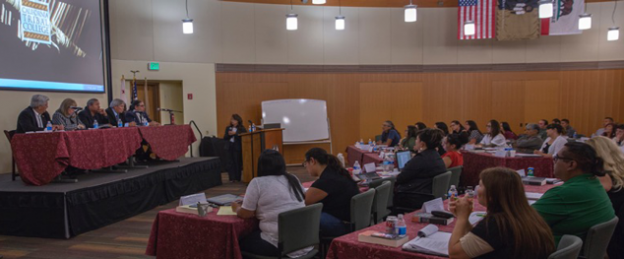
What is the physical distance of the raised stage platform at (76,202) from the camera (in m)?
5.12

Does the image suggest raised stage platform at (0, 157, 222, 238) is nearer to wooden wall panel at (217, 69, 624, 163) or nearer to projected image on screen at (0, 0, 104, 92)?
projected image on screen at (0, 0, 104, 92)

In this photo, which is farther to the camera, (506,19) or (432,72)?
(432,72)

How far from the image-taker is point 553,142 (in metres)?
6.83

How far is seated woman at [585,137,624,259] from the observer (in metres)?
2.94

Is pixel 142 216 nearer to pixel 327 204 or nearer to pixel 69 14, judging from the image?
pixel 327 204

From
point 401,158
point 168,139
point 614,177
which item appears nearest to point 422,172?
point 401,158

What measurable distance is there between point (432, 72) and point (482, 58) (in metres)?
1.51

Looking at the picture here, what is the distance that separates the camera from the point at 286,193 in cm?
325

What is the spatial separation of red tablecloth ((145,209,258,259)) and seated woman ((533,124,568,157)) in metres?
5.40

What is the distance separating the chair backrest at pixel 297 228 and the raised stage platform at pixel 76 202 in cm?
335

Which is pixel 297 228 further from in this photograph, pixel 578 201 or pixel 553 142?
pixel 553 142

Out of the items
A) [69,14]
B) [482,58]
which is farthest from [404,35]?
[69,14]

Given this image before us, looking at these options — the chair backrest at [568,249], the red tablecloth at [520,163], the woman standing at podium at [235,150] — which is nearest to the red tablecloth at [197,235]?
the chair backrest at [568,249]

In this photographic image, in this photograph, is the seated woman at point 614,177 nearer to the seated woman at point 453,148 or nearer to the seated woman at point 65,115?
the seated woman at point 453,148
